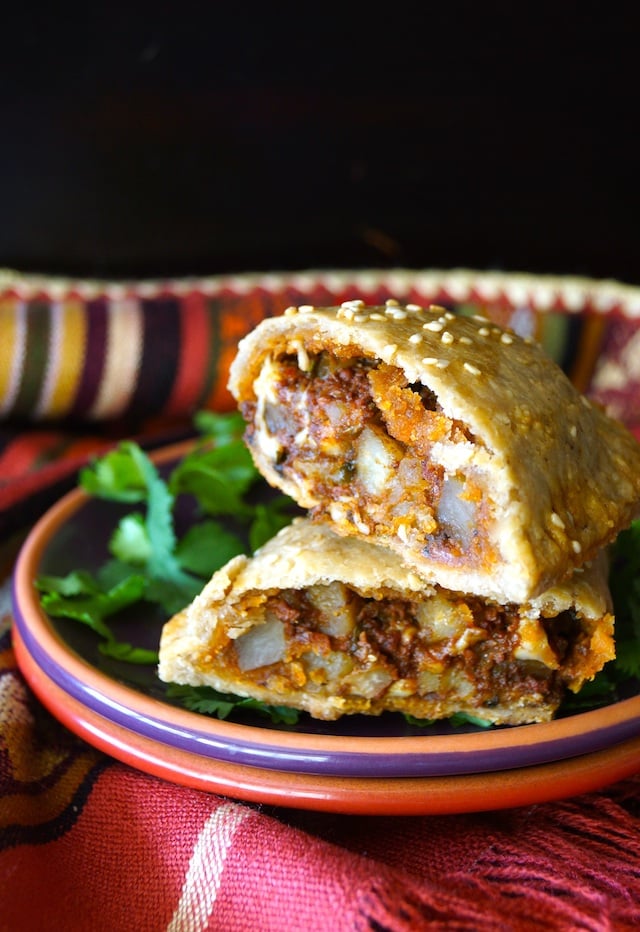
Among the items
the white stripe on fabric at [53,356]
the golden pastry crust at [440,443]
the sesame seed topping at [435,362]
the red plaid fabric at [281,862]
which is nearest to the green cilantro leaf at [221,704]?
the red plaid fabric at [281,862]

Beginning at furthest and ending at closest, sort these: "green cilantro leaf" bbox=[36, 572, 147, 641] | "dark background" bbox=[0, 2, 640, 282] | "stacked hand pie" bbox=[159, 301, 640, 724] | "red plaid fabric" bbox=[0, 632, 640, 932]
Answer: "dark background" bbox=[0, 2, 640, 282]
"green cilantro leaf" bbox=[36, 572, 147, 641]
"stacked hand pie" bbox=[159, 301, 640, 724]
"red plaid fabric" bbox=[0, 632, 640, 932]

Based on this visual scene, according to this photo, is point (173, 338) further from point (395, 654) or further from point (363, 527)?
point (395, 654)

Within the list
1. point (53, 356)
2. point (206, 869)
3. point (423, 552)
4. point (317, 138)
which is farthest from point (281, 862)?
point (317, 138)

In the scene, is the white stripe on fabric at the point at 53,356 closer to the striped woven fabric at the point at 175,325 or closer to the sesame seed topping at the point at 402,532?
the striped woven fabric at the point at 175,325

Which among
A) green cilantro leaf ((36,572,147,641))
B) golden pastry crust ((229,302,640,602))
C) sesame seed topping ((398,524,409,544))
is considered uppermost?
golden pastry crust ((229,302,640,602))

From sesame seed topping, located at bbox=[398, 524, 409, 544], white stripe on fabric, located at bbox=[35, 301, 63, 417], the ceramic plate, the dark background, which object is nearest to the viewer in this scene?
the ceramic plate

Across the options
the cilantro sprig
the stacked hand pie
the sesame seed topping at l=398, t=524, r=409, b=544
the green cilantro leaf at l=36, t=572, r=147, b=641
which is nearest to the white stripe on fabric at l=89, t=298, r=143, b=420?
the cilantro sprig

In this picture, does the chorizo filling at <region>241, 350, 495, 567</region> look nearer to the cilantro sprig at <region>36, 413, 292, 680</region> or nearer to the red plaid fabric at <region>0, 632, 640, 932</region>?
the cilantro sprig at <region>36, 413, 292, 680</region>

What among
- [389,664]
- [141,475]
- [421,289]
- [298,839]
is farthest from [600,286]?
[298,839]
